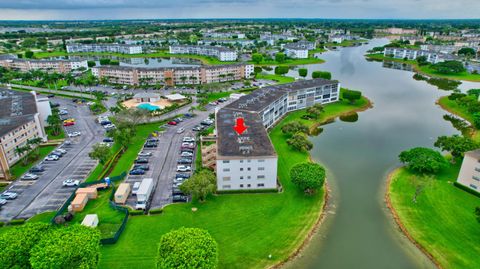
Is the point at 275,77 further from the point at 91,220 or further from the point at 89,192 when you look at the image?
the point at 91,220

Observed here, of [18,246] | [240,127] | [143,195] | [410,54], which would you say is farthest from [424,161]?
[410,54]

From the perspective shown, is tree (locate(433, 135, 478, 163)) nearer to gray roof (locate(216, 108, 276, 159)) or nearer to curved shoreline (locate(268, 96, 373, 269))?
curved shoreline (locate(268, 96, 373, 269))

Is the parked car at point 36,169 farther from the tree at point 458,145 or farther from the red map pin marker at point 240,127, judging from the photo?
the tree at point 458,145

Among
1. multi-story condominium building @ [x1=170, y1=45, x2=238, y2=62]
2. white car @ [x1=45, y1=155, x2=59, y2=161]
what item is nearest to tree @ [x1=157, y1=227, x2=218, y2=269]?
white car @ [x1=45, y1=155, x2=59, y2=161]

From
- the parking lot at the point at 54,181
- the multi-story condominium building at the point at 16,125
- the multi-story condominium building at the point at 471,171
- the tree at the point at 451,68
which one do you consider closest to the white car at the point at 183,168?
the parking lot at the point at 54,181

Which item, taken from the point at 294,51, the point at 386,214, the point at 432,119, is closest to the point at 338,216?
the point at 386,214

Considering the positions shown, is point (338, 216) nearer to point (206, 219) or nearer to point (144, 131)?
point (206, 219)

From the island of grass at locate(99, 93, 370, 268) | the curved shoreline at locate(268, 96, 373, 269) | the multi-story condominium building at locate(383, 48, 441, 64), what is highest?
the multi-story condominium building at locate(383, 48, 441, 64)
